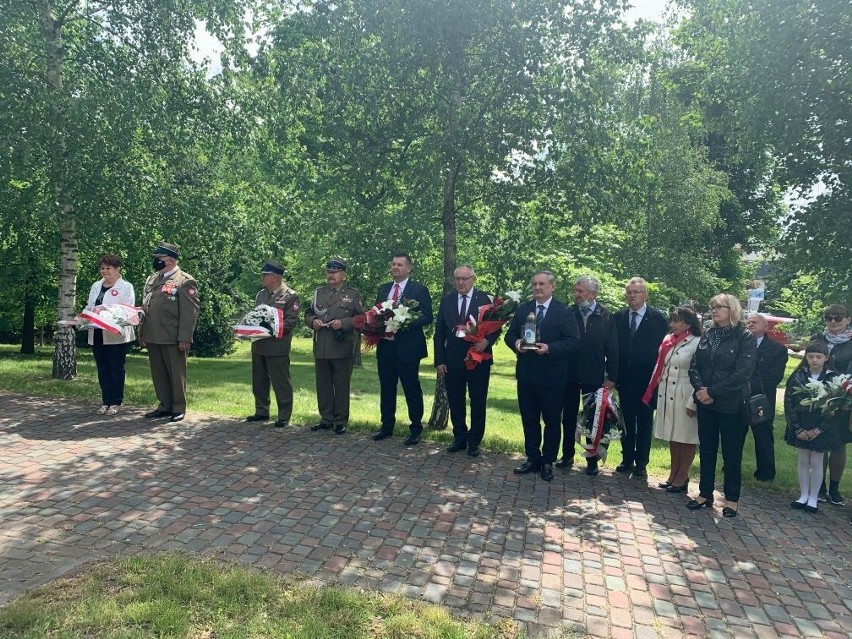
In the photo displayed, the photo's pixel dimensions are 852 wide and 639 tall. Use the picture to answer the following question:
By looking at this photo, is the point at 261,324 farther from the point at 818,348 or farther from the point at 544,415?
the point at 818,348

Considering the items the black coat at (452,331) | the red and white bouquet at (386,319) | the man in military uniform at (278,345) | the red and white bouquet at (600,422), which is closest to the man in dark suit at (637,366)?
the red and white bouquet at (600,422)

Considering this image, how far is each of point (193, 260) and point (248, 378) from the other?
222 inches

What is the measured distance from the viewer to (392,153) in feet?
30.1

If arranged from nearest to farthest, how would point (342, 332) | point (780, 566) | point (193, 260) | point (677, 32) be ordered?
point (780, 566) → point (342, 332) → point (677, 32) → point (193, 260)

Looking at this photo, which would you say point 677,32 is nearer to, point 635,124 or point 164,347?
point 635,124

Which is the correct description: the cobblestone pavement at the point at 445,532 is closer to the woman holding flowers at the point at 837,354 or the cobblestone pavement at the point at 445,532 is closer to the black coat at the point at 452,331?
the woman holding flowers at the point at 837,354

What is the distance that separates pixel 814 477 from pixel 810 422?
0.57 meters

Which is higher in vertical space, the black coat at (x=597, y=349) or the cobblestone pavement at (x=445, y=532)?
the black coat at (x=597, y=349)

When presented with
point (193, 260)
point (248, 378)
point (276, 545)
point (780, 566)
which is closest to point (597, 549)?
point (780, 566)

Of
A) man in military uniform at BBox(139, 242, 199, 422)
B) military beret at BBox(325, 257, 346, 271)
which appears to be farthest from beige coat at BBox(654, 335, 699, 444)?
man in military uniform at BBox(139, 242, 199, 422)

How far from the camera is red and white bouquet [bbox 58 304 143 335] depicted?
7.85 metres

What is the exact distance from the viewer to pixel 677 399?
6.41m

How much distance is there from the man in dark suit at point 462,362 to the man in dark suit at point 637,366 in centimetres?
148

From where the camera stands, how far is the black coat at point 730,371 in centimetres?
583
